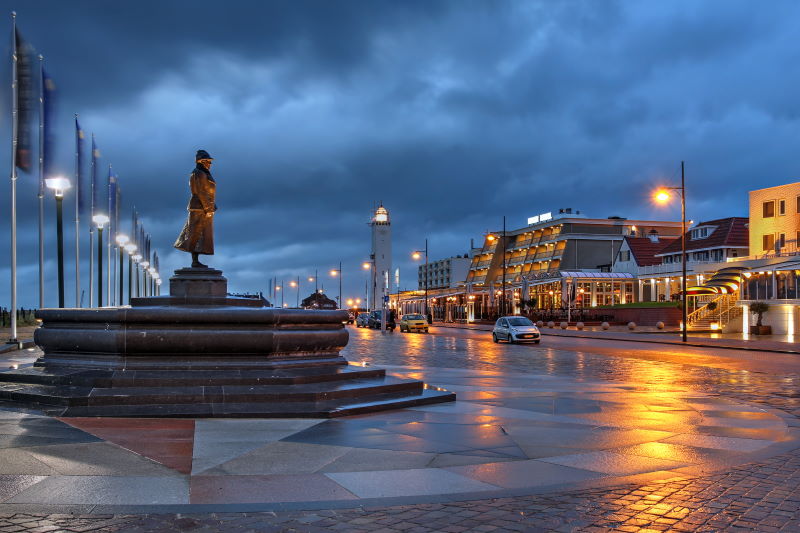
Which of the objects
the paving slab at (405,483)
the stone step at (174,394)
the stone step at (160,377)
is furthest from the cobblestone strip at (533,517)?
the stone step at (160,377)

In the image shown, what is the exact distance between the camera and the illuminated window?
61156 mm

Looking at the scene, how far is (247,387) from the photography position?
12.1 meters

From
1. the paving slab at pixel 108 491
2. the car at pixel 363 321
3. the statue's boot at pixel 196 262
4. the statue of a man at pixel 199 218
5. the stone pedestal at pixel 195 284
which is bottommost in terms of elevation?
the car at pixel 363 321

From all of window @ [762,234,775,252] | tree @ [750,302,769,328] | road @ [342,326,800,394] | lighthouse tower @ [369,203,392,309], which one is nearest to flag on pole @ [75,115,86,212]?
road @ [342,326,800,394]

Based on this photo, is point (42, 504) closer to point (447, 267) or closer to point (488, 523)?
point (488, 523)

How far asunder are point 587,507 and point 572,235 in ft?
330

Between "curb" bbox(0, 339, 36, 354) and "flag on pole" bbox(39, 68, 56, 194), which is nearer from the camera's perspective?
"curb" bbox(0, 339, 36, 354)

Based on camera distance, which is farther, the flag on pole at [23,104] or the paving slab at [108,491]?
the flag on pole at [23,104]

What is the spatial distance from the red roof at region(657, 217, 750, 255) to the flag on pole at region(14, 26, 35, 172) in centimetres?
6706

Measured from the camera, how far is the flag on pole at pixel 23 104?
27.6 m

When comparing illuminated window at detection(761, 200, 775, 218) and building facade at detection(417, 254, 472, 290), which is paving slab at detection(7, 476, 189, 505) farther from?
building facade at detection(417, 254, 472, 290)

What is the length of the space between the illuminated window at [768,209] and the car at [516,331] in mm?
30714

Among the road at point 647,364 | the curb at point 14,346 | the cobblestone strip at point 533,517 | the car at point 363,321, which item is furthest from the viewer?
the car at point 363,321

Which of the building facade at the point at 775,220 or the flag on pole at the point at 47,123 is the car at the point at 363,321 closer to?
the building facade at the point at 775,220
